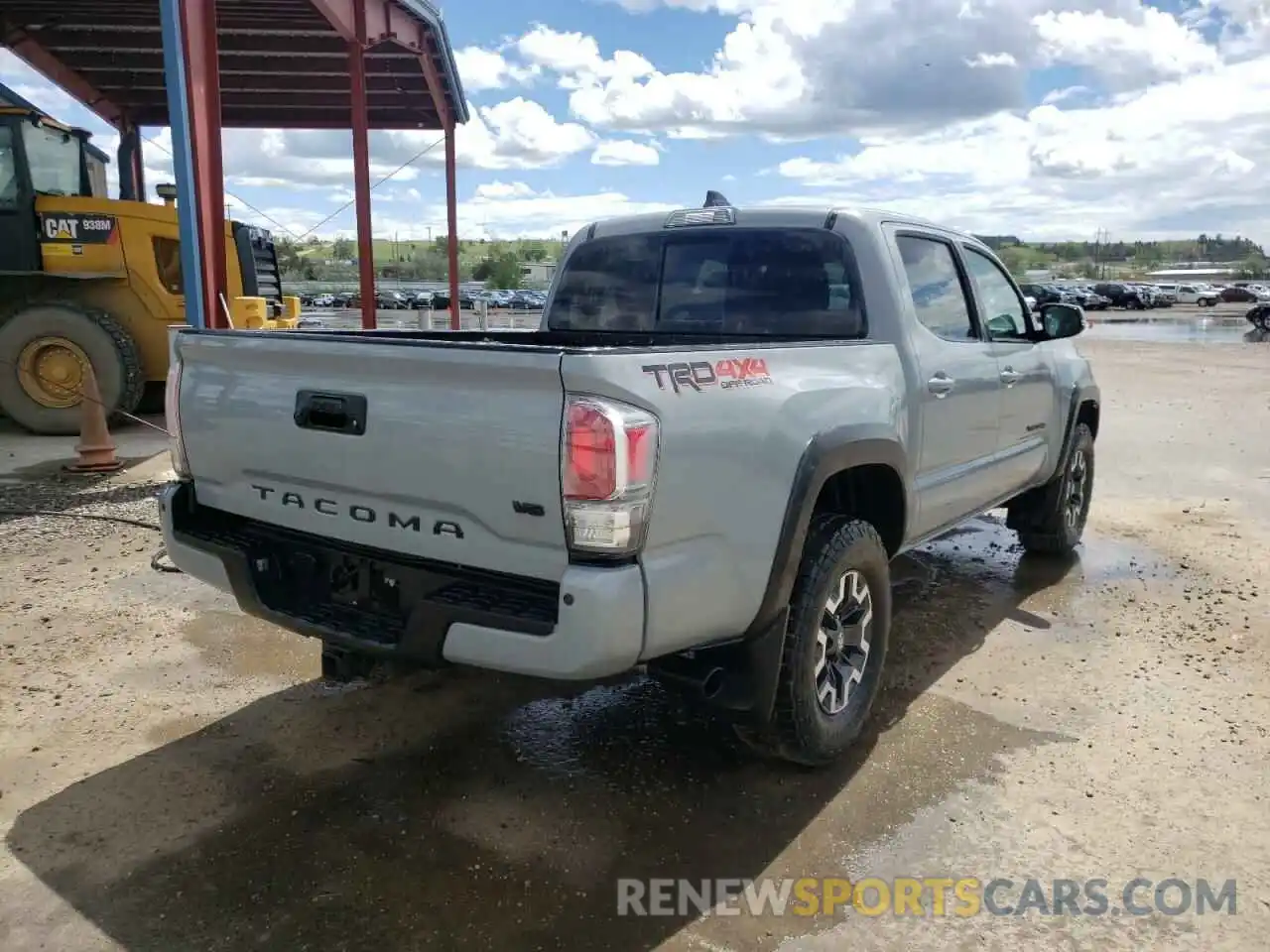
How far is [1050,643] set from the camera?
189 inches

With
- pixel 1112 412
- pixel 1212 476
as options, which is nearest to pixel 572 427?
pixel 1212 476

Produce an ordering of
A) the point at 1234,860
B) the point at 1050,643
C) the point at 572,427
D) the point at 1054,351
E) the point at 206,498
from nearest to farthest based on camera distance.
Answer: the point at 572,427 < the point at 1234,860 < the point at 206,498 < the point at 1050,643 < the point at 1054,351

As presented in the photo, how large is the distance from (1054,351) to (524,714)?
3712 mm

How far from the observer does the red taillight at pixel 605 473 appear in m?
2.45

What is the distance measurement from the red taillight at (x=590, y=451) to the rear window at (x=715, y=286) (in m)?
1.75

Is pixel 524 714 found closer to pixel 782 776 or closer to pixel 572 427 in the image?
pixel 782 776

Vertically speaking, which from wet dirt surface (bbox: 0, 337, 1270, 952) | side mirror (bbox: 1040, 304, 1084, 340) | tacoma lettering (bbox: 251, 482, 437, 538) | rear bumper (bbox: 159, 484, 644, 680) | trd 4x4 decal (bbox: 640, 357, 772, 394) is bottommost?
wet dirt surface (bbox: 0, 337, 1270, 952)

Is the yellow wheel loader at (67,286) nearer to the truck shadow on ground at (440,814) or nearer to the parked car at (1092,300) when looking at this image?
the truck shadow on ground at (440,814)

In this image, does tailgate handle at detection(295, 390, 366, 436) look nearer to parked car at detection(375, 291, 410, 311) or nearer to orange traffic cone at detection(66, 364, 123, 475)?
orange traffic cone at detection(66, 364, 123, 475)

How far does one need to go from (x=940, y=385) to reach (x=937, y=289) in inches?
22.5

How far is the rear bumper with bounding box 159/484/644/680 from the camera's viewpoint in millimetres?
2500

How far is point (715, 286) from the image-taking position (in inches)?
166

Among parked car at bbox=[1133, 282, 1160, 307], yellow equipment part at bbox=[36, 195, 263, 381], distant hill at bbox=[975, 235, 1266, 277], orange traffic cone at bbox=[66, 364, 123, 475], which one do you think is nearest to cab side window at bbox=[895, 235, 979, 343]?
orange traffic cone at bbox=[66, 364, 123, 475]

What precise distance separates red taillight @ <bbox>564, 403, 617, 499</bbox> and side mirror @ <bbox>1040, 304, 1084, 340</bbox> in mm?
3513
